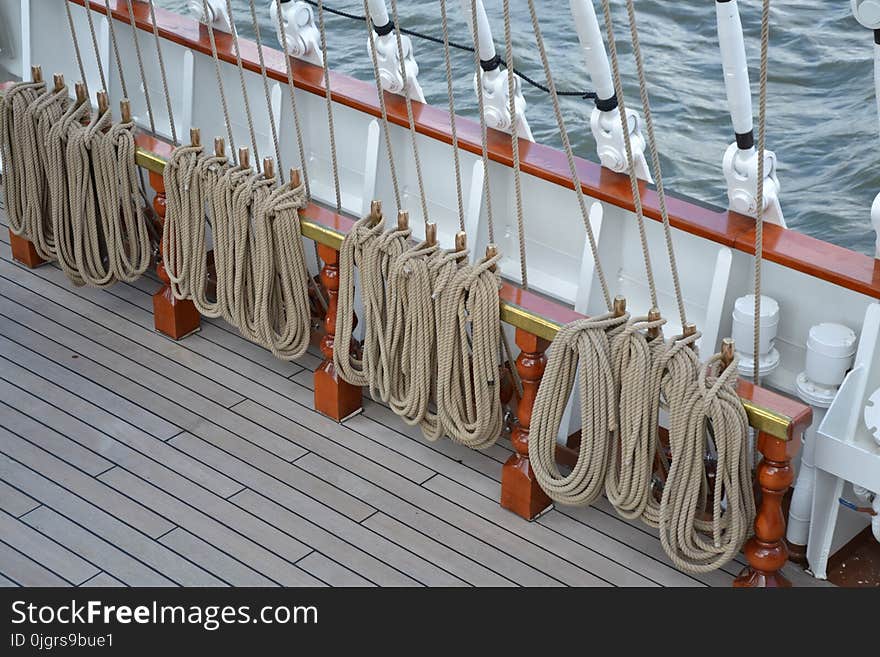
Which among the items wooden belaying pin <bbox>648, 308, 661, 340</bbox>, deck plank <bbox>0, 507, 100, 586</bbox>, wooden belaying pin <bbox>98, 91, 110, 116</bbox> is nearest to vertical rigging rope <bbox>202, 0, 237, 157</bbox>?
wooden belaying pin <bbox>98, 91, 110, 116</bbox>

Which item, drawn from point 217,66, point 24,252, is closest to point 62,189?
point 24,252

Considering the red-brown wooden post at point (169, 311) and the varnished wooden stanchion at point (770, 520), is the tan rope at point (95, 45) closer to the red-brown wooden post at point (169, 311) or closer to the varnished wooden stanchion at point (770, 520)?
the red-brown wooden post at point (169, 311)

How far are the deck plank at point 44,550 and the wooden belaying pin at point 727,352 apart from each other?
1.51m

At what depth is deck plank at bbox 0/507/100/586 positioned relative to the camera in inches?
122

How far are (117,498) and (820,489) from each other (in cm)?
170

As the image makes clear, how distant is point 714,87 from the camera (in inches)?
248

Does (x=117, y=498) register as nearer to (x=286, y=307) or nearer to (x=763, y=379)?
(x=286, y=307)

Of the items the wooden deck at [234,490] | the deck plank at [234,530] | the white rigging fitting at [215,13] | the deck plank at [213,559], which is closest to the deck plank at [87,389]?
the wooden deck at [234,490]

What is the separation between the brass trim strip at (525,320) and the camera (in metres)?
2.81

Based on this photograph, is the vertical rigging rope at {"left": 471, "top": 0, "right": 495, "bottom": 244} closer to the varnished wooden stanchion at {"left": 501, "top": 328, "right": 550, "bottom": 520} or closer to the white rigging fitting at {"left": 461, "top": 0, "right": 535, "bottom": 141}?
the white rigging fitting at {"left": 461, "top": 0, "right": 535, "bottom": 141}

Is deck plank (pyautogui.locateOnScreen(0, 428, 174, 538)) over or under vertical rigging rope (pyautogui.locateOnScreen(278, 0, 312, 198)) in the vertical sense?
under

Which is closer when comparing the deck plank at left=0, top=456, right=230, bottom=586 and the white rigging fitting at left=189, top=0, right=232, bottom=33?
the deck plank at left=0, top=456, right=230, bottom=586

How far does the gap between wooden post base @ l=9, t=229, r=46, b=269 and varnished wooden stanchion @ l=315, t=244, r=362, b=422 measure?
1189 mm

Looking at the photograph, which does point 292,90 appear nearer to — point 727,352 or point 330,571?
point 330,571
